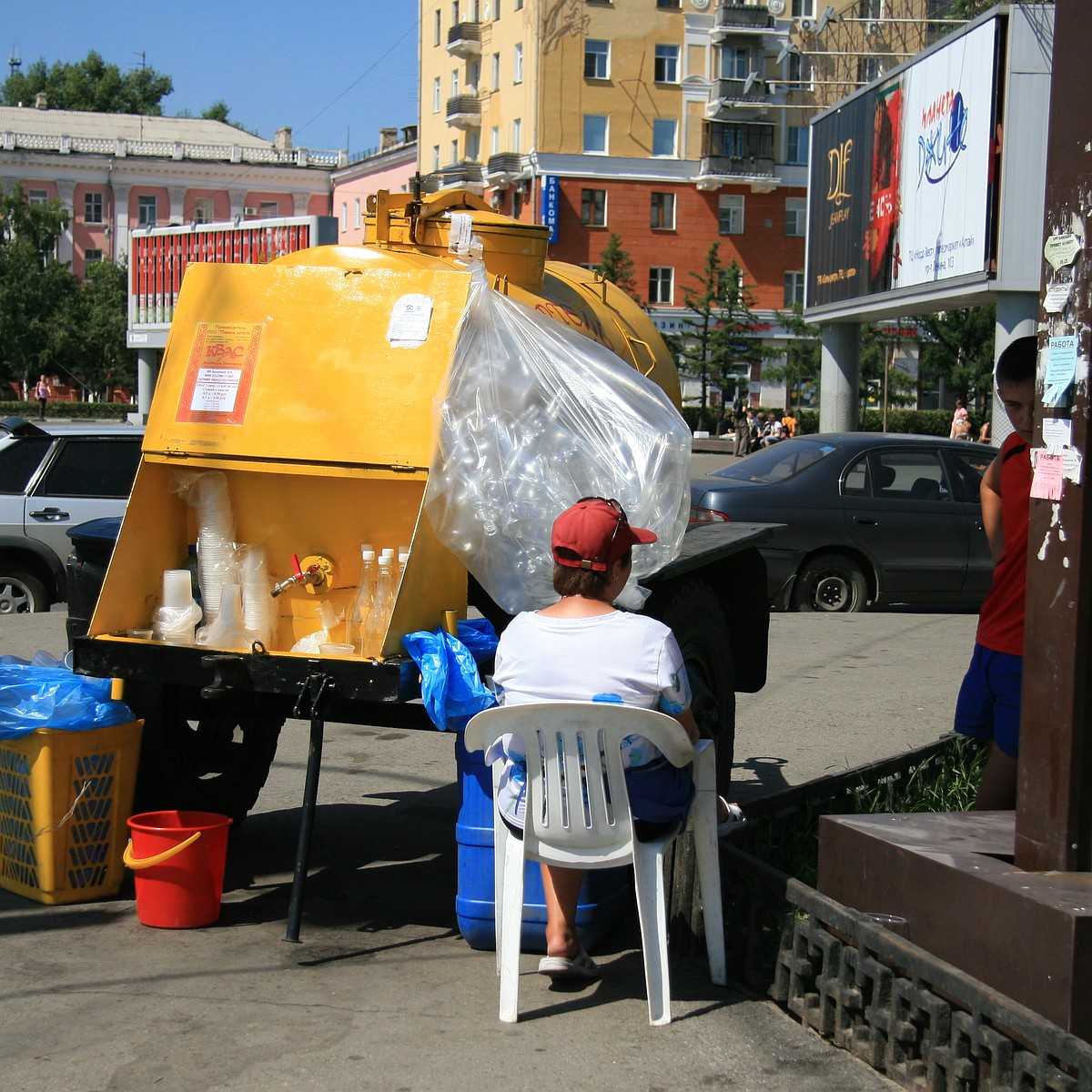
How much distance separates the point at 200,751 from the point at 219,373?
179cm

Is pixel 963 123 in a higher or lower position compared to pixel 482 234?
higher

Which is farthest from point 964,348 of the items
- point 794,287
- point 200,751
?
point 200,751

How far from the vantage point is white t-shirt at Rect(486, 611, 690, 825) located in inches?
155

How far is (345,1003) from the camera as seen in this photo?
4008mm

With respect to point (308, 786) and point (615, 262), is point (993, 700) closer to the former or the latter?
point (308, 786)

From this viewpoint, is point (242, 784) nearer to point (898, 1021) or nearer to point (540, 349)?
point (540, 349)

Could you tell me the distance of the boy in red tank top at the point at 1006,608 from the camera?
14.7ft

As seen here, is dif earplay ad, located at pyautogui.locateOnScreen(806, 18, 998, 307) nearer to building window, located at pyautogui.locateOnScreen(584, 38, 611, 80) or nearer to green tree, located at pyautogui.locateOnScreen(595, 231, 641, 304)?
green tree, located at pyautogui.locateOnScreen(595, 231, 641, 304)

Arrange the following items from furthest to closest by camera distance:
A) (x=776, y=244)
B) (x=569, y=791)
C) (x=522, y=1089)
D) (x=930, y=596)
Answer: (x=776, y=244) < (x=930, y=596) < (x=569, y=791) < (x=522, y=1089)

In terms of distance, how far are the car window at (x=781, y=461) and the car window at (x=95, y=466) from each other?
16.8 feet

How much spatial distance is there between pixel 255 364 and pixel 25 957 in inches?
82.3

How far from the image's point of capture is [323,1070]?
3.55 metres

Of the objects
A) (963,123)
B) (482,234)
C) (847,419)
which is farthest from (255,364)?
(847,419)

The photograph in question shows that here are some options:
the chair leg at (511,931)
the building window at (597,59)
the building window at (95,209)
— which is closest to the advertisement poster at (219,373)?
the chair leg at (511,931)
